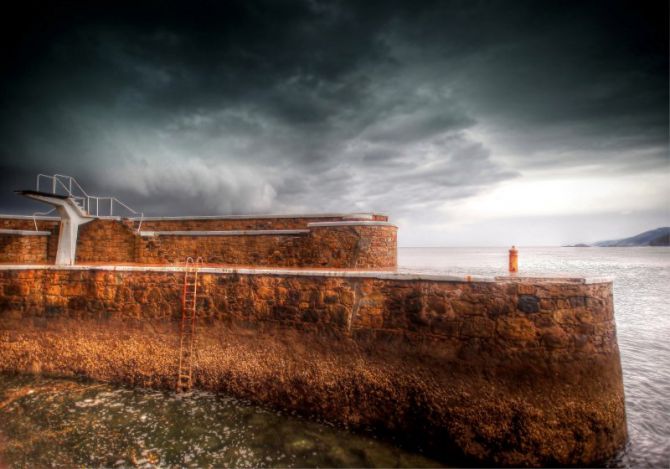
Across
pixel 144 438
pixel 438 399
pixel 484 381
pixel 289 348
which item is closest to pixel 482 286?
pixel 484 381

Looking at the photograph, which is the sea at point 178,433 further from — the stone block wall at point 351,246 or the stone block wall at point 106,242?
the stone block wall at point 106,242

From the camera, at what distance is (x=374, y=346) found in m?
5.89

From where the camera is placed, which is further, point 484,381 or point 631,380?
point 631,380

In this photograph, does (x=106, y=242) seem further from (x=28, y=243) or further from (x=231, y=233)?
(x=231, y=233)

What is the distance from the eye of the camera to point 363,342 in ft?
19.6

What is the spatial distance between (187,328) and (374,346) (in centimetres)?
390

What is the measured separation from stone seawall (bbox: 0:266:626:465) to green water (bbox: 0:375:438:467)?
0.44 metres

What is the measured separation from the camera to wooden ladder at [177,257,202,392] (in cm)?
679

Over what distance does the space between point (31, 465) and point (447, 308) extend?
6406 mm

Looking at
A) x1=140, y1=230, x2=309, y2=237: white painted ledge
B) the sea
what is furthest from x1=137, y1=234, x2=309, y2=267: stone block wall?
the sea

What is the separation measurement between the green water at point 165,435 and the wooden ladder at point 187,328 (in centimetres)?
34

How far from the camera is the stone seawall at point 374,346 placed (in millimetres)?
4961

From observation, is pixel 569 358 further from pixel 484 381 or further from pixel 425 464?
pixel 425 464

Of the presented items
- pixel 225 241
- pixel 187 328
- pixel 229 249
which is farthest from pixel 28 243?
pixel 187 328
